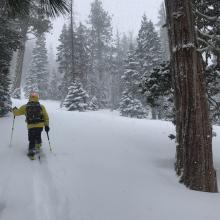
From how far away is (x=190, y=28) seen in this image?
6.91 metres

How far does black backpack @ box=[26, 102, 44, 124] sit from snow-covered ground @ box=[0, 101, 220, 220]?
95cm

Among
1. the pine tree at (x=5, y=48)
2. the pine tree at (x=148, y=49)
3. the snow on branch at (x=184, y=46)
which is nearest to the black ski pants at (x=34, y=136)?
the snow on branch at (x=184, y=46)

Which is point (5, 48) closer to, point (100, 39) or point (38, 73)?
point (100, 39)

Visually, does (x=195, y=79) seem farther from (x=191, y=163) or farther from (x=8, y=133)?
(x=8, y=133)

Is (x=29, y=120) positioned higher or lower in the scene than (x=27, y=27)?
lower

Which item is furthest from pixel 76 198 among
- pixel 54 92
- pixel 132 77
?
pixel 54 92

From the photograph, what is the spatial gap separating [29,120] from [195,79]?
4.94 metres

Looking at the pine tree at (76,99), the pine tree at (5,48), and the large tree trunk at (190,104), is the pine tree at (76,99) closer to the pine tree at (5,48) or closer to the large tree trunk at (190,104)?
the pine tree at (5,48)

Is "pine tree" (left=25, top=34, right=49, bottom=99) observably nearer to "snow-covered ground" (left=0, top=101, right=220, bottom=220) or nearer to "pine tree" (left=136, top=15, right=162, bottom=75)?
"pine tree" (left=136, top=15, right=162, bottom=75)

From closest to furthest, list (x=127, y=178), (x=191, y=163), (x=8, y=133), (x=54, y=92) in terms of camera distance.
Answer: (x=191, y=163) → (x=127, y=178) → (x=8, y=133) → (x=54, y=92)

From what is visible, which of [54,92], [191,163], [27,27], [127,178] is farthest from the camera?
[54,92]

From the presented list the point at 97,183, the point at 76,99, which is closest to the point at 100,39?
the point at 76,99

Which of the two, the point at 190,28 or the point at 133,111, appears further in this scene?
the point at 133,111

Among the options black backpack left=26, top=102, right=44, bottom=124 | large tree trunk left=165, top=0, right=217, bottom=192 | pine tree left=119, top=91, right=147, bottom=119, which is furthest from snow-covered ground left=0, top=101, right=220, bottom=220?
pine tree left=119, top=91, right=147, bottom=119
